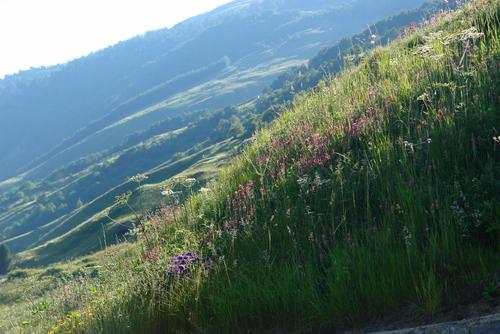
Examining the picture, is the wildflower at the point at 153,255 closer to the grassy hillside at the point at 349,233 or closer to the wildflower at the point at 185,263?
the grassy hillside at the point at 349,233

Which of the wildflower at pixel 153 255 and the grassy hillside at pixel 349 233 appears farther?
the wildflower at pixel 153 255

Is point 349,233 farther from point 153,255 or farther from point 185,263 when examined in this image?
point 153,255

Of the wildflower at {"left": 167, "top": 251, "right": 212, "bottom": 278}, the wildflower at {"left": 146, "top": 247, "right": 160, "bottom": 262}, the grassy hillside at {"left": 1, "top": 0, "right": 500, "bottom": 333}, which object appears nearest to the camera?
the grassy hillside at {"left": 1, "top": 0, "right": 500, "bottom": 333}

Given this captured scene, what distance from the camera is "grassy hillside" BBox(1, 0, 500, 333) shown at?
4359 mm

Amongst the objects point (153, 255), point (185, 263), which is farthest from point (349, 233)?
point (153, 255)

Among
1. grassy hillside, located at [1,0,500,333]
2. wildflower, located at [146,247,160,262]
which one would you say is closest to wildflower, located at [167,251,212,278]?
grassy hillside, located at [1,0,500,333]

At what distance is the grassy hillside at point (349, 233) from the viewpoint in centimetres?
436

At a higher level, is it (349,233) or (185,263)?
(349,233)

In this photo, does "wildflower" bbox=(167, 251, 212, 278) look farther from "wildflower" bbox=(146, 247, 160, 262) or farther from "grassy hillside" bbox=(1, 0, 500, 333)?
"wildflower" bbox=(146, 247, 160, 262)

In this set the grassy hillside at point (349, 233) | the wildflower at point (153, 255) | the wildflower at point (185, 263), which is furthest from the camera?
the wildflower at point (153, 255)

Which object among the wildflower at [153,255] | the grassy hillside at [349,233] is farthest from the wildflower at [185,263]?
the wildflower at [153,255]

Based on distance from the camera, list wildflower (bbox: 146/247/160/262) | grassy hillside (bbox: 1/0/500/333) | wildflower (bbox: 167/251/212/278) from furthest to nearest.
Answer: wildflower (bbox: 146/247/160/262), wildflower (bbox: 167/251/212/278), grassy hillside (bbox: 1/0/500/333)

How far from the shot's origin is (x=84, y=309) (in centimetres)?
687

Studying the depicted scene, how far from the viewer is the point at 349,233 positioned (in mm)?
4977
